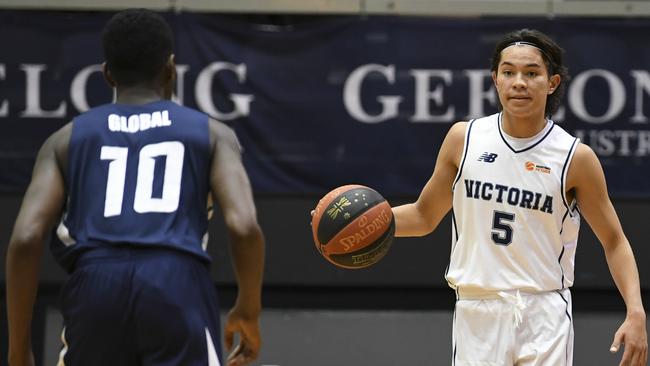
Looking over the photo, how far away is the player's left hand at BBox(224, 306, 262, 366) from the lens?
4246 millimetres

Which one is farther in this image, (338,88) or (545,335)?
(338,88)

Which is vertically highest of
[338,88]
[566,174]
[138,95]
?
[138,95]

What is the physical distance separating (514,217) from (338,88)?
4288 mm

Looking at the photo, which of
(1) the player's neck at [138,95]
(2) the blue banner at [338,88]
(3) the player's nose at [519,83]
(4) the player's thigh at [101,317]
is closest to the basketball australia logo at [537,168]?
(3) the player's nose at [519,83]

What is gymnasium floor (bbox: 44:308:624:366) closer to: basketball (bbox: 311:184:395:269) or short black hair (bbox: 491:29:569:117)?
basketball (bbox: 311:184:395:269)

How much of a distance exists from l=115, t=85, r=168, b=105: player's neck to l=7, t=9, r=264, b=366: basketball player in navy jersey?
0.03 meters

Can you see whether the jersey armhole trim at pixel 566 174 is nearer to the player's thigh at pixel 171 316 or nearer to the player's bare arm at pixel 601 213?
the player's bare arm at pixel 601 213

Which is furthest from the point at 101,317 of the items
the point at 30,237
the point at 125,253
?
the point at 30,237

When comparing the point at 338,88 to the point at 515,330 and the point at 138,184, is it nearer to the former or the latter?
the point at 515,330

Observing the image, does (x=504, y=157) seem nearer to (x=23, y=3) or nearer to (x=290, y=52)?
(x=290, y=52)

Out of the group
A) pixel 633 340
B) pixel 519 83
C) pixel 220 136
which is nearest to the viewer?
pixel 220 136

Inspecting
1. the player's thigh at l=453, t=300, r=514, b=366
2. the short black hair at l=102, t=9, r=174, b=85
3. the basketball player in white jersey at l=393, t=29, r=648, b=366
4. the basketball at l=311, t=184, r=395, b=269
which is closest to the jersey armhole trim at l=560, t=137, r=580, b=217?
the basketball player in white jersey at l=393, t=29, r=648, b=366

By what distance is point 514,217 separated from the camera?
18.2 feet

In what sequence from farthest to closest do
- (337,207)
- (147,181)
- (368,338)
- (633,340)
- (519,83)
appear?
(368,338), (337,207), (519,83), (633,340), (147,181)
